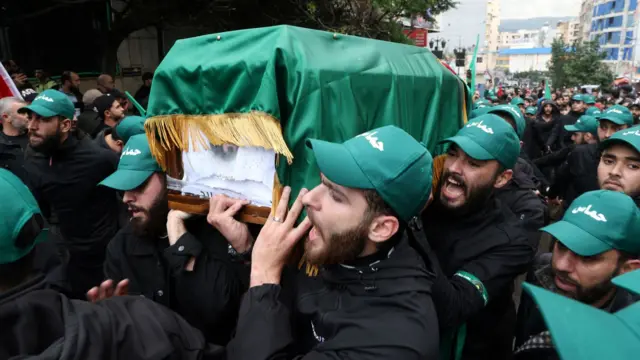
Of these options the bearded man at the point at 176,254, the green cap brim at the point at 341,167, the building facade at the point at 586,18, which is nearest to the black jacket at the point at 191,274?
the bearded man at the point at 176,254

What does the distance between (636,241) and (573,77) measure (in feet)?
106

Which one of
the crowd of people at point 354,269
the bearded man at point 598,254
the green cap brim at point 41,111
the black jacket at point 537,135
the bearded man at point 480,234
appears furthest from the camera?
the black jacket at point 537,135

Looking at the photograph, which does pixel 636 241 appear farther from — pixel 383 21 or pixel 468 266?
pixel 383 21

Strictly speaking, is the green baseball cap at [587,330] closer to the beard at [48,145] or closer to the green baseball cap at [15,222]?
the green baseball cap at [15,222]

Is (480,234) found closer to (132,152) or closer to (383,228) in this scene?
(383,228)

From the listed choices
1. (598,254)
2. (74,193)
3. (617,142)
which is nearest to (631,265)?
(598,254)

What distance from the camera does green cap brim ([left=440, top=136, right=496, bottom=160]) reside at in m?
2.11

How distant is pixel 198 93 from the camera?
175 centimetres

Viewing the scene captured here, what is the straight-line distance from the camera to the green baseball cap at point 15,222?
1328 millimetres

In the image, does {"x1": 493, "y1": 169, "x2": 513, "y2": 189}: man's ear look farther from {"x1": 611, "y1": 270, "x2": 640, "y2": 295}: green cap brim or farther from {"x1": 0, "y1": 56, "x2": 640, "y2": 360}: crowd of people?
{"x1": 611, "y1": 270, "x2": 640, "y2": 295}: green cap brim

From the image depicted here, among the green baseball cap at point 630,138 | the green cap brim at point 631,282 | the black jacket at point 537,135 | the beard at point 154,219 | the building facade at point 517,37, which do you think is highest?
the building facade at point 517,37

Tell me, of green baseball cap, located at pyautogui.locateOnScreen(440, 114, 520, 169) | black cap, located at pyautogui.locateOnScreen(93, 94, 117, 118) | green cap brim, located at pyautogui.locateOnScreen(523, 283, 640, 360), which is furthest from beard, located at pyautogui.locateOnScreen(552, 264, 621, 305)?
black cap, located at pyautogui.locateOnScreen(93, 94, 117, 118)

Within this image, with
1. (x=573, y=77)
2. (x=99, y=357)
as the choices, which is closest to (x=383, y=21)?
(x=99, y=357)

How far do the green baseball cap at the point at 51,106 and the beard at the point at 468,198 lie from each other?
10.0 ft
